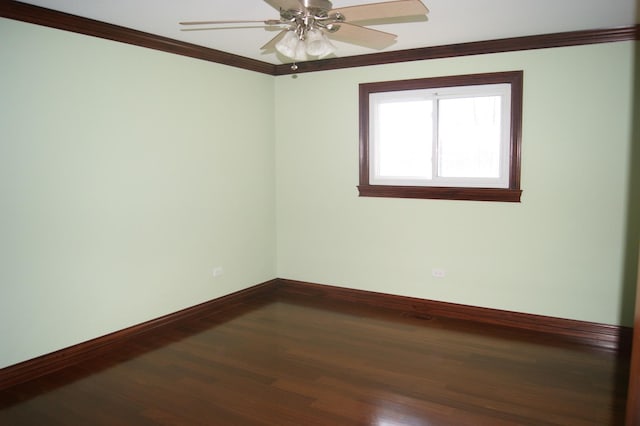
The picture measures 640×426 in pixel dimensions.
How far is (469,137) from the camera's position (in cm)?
441

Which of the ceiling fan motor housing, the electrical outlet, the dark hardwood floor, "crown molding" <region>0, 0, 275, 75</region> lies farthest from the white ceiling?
the dark hardwood floor

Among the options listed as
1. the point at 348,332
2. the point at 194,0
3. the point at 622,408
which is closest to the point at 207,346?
the point at 348,332

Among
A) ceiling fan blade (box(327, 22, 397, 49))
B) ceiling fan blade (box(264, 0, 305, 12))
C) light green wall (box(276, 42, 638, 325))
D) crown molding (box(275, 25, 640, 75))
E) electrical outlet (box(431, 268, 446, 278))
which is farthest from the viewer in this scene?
electrical outlet (box(431, 268, 446, 278))

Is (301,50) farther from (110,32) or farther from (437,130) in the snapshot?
(437,130)

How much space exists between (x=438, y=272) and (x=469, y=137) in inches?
52.3

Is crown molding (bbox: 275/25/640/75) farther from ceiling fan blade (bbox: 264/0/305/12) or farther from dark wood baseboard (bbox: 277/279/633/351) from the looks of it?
ceiling fan blade (bbox: 264/0/305/12)

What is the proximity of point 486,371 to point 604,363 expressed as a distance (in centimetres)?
95

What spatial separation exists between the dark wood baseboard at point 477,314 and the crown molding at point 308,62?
2.34 meters

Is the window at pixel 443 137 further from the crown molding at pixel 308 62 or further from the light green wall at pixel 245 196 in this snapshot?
the crown molding at pixel 308 62

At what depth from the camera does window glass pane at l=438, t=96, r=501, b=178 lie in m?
4.29

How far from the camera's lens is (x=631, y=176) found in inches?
148

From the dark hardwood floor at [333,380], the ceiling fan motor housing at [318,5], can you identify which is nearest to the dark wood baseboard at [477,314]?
the dark hardwood floor at [333,380]

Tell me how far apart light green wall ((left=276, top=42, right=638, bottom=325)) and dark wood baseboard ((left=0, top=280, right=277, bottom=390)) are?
0.99m

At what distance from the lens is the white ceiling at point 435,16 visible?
3.14 metres
